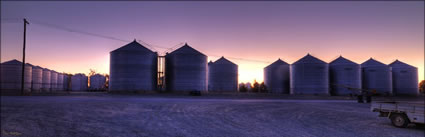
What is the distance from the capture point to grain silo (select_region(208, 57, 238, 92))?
71812mm

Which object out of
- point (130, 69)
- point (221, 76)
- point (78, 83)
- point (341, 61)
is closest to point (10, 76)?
point (130, 69)

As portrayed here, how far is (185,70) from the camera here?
5253 centimetres

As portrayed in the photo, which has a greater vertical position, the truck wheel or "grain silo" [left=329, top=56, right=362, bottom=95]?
"grain silo" [left=329, top=56, right=362, bottom=95]

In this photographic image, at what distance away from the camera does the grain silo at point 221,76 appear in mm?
71812

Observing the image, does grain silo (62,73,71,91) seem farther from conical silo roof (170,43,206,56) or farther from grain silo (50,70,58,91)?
conical silo roof (170,43,206,56)

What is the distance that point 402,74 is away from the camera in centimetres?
6309

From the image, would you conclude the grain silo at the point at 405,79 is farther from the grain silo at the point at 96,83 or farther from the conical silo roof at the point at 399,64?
the grain silo at the point at 96,83

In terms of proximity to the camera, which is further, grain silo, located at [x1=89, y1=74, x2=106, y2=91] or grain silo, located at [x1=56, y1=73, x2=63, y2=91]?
grain silo, located at [x1=89, y1=74, x2=106, y2=91]

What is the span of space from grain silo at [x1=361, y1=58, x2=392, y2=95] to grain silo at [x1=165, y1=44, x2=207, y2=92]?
34704 mm

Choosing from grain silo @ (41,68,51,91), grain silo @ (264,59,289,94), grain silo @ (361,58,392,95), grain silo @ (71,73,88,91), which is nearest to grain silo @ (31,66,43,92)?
grain silo @ (41,68,51,91)

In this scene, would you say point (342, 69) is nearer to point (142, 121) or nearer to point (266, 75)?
point (266, 75)

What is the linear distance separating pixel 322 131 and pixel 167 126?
6.87m

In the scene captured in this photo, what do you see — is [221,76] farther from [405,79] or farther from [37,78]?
[37,78]

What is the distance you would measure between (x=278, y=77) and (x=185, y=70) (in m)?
23.3
